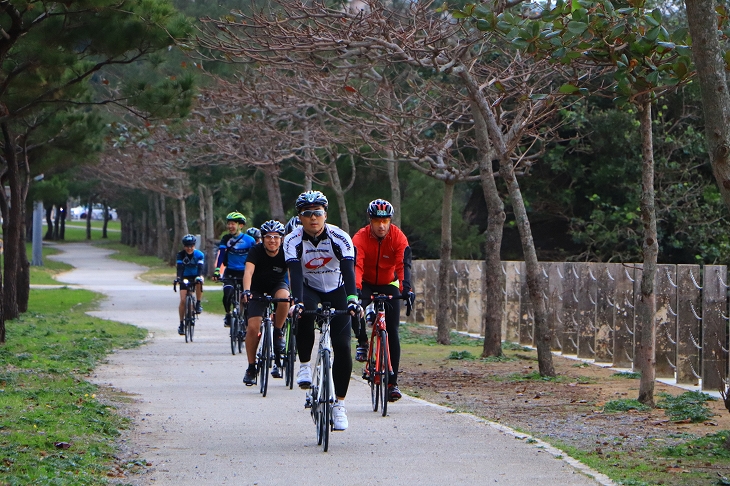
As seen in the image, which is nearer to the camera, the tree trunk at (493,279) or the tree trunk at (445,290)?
the tree trunk at (493,279)

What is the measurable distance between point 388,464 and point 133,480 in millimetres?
1686

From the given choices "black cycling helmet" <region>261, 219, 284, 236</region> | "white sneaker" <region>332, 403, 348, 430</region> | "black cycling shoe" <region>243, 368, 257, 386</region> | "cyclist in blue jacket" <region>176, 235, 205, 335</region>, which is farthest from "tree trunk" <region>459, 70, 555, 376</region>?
"cyclist in blue jacket" <region>176, 235, 205, 335</region>

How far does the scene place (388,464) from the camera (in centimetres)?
724

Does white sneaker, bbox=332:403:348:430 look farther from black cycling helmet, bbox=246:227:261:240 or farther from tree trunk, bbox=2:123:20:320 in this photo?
tree trunk, bbox=2:123:20:320

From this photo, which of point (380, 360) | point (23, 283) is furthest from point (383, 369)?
point (23, 283)

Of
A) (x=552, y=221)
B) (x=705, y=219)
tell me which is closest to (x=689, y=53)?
(x=705, y=219)

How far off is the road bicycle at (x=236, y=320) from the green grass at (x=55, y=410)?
6.32ft

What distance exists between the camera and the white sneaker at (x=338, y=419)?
781 centimetres

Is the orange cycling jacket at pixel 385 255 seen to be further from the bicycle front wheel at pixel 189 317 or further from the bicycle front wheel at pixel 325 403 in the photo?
the bicycle front wheel at pixel 189 317

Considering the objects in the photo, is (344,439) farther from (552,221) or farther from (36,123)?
(552,221)

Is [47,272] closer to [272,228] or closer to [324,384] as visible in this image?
[272,228]

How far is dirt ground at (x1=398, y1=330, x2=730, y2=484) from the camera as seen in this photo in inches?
Result: 295

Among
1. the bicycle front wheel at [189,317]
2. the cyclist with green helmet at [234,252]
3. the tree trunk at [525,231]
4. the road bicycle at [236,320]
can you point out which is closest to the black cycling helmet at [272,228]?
the tree trunk at [525,231]

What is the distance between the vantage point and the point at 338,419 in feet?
25.8
